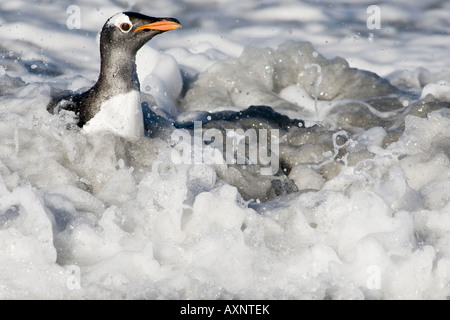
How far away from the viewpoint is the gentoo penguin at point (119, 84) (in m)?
4.83

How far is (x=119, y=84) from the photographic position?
4891 mm

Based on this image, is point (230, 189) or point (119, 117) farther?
point (119, 117)

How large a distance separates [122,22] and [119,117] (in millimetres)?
585

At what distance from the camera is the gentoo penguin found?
4832 mm

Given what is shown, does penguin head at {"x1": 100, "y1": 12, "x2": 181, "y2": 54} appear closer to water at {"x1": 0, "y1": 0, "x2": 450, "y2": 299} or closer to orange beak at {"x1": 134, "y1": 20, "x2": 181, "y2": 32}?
orange beak at {"x1": 134, "y1": 20, "x2": 181, "y2": 32}

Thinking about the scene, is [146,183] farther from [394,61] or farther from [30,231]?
[394,61]

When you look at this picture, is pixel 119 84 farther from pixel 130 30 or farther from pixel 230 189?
pixel 230 189

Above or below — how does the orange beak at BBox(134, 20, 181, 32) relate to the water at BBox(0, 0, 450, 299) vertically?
above

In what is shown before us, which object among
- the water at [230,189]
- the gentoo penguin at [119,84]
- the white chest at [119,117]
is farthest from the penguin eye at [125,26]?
the water at [230,189]

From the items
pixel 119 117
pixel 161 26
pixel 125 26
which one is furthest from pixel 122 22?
pixel 119 117

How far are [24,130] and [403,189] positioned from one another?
228cm

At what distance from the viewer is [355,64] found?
26.1 ft

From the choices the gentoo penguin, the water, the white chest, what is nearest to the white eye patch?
the gentoo penguin

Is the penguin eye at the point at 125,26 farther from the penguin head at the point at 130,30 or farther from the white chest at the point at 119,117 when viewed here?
the white chest at the point at 119,117
